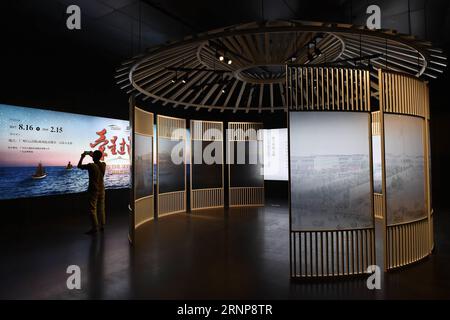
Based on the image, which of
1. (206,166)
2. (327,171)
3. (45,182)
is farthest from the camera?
(206,166)

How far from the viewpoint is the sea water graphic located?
6645mm

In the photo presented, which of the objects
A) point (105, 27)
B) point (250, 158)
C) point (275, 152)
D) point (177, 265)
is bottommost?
point (177, 265)

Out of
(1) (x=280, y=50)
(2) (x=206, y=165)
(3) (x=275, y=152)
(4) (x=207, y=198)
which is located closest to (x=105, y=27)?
(1) (x=280, y=50)

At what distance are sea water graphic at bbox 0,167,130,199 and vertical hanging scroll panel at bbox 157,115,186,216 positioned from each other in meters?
1.53

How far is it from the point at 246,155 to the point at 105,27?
621 centimetres

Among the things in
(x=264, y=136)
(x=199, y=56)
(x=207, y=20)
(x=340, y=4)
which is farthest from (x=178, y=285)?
(x=264, y=136)

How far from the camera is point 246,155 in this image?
10500 millimetres

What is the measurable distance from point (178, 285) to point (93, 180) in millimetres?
3718

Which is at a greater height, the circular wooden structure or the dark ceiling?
the dark ceiling

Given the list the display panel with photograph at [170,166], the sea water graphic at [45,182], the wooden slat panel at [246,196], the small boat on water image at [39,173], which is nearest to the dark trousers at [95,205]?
the sea water graphic at [45,182]

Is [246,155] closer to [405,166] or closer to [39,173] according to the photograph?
[39,173]

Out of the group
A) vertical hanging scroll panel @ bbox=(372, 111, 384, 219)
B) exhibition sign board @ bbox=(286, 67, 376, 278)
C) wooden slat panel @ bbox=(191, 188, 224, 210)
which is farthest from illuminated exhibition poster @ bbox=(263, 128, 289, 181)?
exhibition sign board @ bbox=(286, 67, 376, 278)

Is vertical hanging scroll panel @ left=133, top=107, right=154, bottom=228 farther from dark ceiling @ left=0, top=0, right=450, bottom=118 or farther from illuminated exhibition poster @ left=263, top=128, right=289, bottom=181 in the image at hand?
illuminated exhibition poster @ left=263, top=128, right=289, bottom=181
